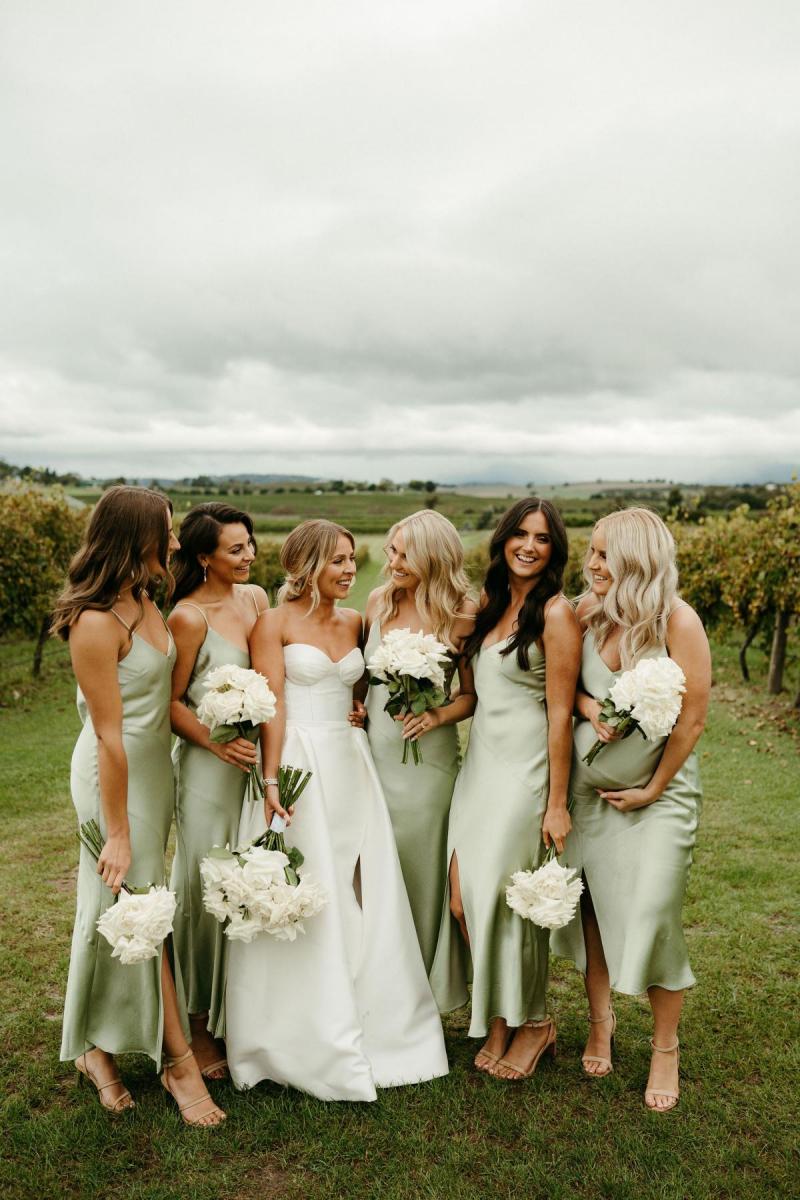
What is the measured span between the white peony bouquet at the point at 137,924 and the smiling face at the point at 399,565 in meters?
2.14

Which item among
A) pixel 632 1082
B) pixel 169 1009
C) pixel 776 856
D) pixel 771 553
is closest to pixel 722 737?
pixel 771 553

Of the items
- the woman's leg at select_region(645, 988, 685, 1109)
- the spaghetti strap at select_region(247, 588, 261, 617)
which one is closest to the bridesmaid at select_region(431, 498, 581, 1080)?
the woman's leg at select_region(645, 988, 685, 1109)

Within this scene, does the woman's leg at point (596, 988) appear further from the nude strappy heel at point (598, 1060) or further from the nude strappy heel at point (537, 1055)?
the nude strappy heel at point (537, 1055)

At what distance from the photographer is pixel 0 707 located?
48.3 ft

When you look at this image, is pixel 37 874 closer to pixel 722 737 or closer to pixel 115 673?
pixel 115 673

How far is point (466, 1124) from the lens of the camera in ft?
14.1

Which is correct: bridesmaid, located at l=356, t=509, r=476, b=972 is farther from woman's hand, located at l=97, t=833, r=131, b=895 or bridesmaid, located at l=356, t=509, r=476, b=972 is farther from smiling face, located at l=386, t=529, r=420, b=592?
woman's hand, located at l=97, t=833, r=131, b=895

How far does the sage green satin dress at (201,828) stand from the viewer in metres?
4.67

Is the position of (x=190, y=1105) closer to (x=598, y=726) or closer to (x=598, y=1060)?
(x=598, y=1060)

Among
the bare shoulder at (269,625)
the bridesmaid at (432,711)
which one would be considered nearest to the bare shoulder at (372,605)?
the bridesmaid at (432,711)

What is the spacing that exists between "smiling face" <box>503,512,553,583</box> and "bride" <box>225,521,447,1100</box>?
952mm

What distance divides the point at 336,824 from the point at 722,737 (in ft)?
31.7

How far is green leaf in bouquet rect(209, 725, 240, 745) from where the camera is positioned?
425cm

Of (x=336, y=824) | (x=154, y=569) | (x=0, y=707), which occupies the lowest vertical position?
(x=0, y=707)
